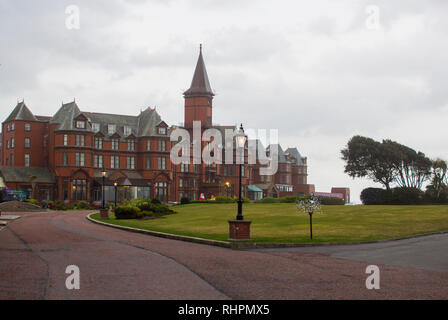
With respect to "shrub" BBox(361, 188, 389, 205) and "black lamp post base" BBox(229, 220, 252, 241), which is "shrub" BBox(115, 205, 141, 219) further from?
"shrub" BBox(361, 188, 389, 205)

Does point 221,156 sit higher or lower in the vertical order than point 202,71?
lower

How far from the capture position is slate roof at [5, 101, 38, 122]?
266 ft

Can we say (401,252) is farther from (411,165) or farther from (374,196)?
(411,165)

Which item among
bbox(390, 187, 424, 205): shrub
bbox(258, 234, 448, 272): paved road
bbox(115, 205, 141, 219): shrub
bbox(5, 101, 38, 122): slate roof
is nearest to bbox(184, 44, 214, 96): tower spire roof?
bbox(5, 101, 38, 122): slate roof

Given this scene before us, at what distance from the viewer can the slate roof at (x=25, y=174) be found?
7294 centimetres

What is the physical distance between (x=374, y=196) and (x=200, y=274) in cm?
5038

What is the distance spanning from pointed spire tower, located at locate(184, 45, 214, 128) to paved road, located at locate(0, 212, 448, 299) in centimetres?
7711

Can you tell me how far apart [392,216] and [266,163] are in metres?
77.9

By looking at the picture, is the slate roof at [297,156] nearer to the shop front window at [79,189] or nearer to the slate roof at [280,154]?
the slate roof at [280,154]

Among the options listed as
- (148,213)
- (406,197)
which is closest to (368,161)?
(406,197)

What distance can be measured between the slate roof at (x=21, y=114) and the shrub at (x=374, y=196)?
51460 mm

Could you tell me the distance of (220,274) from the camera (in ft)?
45.6

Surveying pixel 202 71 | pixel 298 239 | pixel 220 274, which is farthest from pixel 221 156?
pixel 220 274
